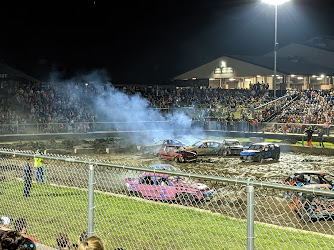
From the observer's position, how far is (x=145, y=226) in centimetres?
1022

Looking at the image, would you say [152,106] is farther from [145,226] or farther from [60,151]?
[145,226]

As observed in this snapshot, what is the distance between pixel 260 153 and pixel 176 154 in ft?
17.8

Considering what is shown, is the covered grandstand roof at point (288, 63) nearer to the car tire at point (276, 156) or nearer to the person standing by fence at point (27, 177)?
the car tire at point (276, 156)

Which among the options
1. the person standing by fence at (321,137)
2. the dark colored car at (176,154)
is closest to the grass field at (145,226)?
the dark colored car at (176,154)

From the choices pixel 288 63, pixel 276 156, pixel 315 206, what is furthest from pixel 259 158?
pixel 288 63

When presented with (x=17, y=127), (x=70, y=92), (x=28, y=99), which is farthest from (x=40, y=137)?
(x=70, y=92)

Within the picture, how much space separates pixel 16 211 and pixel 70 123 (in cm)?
2522

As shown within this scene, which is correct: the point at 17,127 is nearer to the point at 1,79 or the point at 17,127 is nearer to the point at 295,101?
the point at 1,79

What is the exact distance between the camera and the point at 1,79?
4397cm

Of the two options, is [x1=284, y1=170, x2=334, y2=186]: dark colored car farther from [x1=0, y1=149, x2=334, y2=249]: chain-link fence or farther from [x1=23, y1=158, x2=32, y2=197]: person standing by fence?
[x1=23, y1=158, x2=32, y2=197]: person standing by fence

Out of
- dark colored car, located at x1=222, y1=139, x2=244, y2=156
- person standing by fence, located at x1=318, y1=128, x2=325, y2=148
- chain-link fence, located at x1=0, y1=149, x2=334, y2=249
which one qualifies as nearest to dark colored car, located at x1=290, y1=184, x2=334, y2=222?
chain-link fence, located at x1=0, y1=149, x2=334, y2=249

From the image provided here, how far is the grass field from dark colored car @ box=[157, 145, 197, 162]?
12512 millimetres

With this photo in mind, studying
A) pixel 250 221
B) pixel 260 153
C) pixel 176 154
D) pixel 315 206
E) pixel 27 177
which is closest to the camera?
pixel 250 221

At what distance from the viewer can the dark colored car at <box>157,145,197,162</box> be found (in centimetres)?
2550
